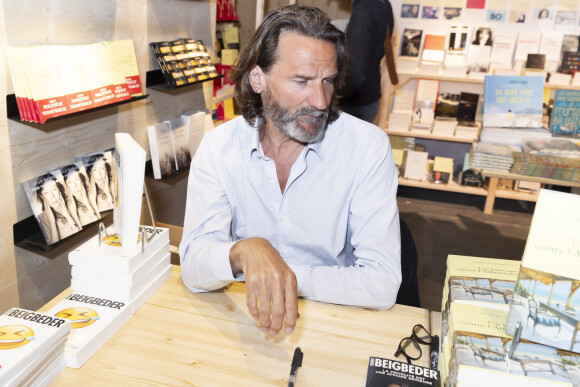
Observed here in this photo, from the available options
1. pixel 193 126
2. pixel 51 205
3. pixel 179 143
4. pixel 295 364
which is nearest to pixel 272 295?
pixel 295 364

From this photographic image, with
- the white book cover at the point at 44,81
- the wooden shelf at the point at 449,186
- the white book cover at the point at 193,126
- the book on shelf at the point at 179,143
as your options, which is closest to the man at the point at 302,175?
the white book cover at the point at 44,81

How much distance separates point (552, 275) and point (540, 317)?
0.08m

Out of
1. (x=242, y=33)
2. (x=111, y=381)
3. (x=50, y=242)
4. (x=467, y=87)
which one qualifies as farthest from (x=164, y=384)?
(x=467, y=87)

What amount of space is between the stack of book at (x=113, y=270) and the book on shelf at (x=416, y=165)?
369 centimetres

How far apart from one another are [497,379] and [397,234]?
0.67m

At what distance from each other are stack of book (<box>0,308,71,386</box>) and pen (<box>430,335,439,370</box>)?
79 centimetres

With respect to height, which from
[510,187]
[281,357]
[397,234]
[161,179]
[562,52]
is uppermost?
[562,52]

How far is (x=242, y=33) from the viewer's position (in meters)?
3.99

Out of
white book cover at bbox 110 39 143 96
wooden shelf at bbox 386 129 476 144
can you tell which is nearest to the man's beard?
white book cover at bbox 110 39 143 96

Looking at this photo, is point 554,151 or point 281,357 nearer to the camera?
point 281,357

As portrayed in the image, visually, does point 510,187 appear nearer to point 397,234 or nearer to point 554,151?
point 554,151

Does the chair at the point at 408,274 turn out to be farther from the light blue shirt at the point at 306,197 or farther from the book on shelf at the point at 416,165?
the book on shelf at the point at 416,165

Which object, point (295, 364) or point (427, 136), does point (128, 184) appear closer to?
point (295, 364)

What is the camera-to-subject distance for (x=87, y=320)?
1.10 meters
